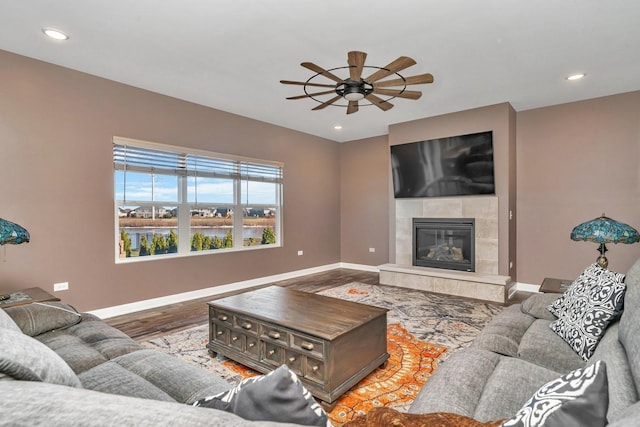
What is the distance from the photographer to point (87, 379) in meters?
1.45

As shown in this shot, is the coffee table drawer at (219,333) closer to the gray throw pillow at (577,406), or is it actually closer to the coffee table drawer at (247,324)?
the coffee table drawer at (247,324)

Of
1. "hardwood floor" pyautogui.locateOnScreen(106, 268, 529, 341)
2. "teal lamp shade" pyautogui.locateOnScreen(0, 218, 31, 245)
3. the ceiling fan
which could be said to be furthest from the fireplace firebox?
"teal lamp shade" pyautogui.locateOnScreen(0, 218, 31, 245)

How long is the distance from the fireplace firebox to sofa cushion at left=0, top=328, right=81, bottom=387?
203 inches

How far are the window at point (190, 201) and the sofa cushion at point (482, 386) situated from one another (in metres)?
3.95

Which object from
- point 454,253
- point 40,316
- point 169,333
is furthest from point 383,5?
point 454,253

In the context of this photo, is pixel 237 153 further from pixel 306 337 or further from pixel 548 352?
pixel 548 352

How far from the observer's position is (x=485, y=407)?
1297 mm

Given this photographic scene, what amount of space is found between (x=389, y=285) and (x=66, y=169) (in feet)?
15.3

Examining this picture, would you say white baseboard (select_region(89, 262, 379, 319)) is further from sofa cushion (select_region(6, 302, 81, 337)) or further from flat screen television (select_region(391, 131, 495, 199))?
flat screen television (select_region(391, 131, 495, 199))

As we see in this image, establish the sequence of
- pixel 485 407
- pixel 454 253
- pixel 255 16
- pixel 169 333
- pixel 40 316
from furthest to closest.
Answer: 1. pixel 454 253
2. pixel 169 333
3. pixel 255 16
4. pixel 40 316
5. pixel 485 407

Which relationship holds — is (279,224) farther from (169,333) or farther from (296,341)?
(296,341)

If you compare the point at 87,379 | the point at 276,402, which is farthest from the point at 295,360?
the point at 276,402

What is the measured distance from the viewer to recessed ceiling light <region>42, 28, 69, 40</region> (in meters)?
2.85

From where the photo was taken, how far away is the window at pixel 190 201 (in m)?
4.16
